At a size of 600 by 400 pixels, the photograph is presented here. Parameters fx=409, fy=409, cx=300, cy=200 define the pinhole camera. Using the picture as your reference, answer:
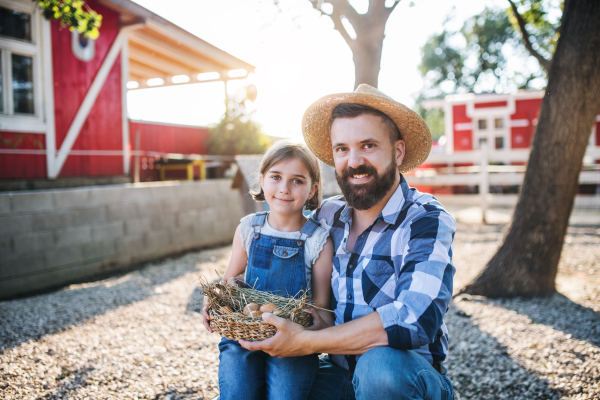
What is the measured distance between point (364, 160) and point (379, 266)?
0.51 meters

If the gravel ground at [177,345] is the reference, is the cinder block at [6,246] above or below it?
above

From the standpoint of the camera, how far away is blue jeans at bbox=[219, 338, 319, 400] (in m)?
1.79

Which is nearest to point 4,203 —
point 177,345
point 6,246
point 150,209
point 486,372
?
point 6,246

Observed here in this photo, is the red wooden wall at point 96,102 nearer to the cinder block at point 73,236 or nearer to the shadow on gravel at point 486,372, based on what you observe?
the cinder block at point 73,236

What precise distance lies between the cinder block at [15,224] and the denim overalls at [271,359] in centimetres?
390

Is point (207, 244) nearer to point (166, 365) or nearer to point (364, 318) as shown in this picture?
point (166, 365)

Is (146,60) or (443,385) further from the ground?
(146,60)

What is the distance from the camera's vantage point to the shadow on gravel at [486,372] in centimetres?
262

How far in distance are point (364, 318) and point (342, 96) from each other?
3.57ft

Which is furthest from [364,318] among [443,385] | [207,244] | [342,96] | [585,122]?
[207,244]

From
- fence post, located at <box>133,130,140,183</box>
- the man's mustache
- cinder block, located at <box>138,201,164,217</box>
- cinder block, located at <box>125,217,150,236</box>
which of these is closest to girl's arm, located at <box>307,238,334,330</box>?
the man's mustache

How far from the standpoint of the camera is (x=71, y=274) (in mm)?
5414

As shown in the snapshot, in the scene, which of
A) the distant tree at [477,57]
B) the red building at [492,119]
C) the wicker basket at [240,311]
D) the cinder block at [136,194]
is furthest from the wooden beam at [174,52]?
the distant tree at [477,57]

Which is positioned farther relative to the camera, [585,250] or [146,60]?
[146,60]
